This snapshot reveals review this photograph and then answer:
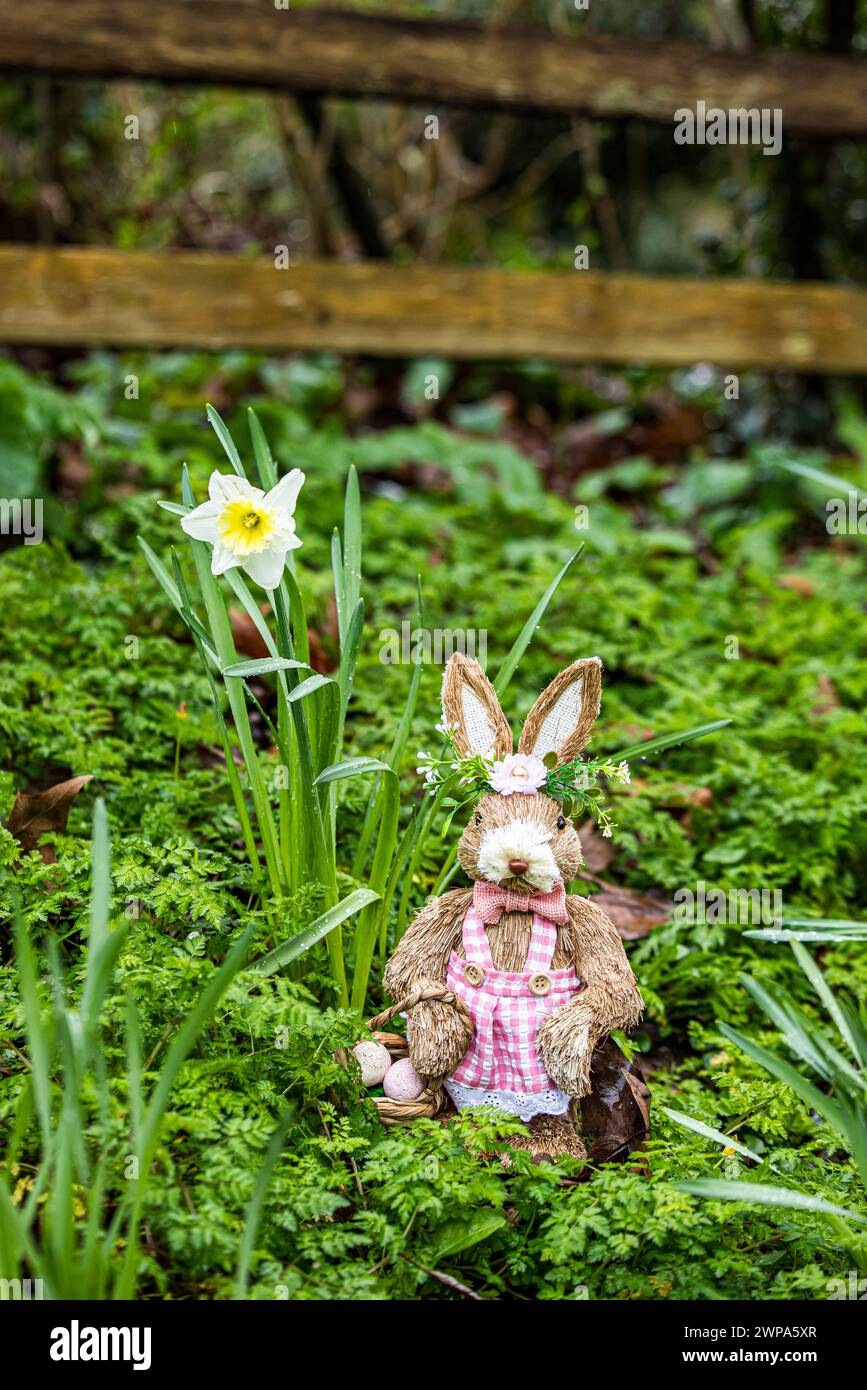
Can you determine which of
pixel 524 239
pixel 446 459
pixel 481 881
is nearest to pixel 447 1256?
pixel 481 881

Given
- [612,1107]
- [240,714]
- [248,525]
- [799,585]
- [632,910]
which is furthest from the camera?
[799,585]

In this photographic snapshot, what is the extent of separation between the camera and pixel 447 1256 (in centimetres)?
161

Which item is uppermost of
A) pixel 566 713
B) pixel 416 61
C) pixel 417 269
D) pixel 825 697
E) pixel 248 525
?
pixel 416 61

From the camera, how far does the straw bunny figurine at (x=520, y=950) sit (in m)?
1.74

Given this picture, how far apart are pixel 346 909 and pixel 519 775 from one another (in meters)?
0.32

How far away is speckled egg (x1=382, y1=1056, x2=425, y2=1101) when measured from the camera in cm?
178

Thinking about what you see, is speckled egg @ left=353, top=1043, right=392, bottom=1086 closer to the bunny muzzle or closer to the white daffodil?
the bunny muzzle

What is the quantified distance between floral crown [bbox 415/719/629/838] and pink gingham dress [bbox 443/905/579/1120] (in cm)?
19

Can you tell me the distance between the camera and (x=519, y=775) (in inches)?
70.7

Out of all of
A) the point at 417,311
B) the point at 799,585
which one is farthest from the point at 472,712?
the point at 417,311

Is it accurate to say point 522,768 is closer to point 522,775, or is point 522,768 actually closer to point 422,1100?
point 522,775

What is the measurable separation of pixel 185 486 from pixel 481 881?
0.78 meters

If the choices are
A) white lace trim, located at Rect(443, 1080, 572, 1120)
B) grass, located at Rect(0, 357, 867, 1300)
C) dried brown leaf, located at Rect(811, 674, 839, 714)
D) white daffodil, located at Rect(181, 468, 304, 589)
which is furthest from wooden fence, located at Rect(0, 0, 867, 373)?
white lace trim, located at Rect(443, 1080, 572, 1120)

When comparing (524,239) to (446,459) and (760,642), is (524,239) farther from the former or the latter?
(760,642)
